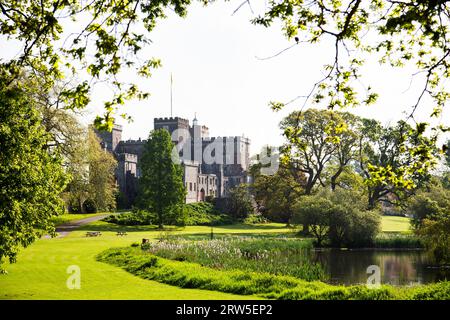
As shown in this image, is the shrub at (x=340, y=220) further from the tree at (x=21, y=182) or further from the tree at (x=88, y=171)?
the tree at (x=21, y=182)

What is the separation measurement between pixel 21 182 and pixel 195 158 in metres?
81.8

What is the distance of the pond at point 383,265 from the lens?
22.0 meters

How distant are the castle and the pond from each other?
3991 centimetres

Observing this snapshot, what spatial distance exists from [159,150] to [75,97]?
46151 mm

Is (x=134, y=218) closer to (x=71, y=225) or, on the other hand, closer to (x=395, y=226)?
(x=71, y=225)

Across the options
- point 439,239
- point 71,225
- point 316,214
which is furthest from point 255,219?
point 439,239

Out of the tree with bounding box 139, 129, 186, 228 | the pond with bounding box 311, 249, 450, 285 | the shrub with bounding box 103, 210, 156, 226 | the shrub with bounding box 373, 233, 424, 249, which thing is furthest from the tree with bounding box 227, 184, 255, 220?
the pond with bounding box 311, 249, 450, 285

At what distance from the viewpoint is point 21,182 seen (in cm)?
1596

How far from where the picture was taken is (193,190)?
75500 mm

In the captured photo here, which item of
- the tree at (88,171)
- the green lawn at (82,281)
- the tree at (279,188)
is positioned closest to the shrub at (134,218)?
the tree at (88,171)

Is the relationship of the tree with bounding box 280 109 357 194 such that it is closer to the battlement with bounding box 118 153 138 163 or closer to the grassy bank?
the grassy bank

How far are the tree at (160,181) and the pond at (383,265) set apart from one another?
20.8 m

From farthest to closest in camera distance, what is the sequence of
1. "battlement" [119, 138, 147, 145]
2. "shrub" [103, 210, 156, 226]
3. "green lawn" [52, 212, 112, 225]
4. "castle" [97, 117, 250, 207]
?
"battlement" [119, 138, 147, 145] < "castle" [97, 117, 250, 207] < "shrub" [103, 210, 156, 226] < "green lawn" [52, 212, 112, 225]

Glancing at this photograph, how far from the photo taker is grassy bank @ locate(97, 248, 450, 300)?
580 inches
